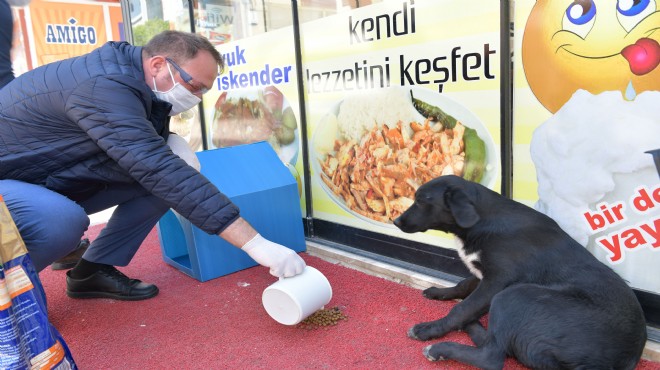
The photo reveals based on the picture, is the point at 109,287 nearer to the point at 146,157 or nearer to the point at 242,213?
the point at 242,213

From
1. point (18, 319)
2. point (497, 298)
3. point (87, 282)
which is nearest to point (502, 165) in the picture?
point (497, 298)

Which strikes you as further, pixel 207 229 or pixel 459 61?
pixel 459 61

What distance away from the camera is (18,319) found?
1492mm

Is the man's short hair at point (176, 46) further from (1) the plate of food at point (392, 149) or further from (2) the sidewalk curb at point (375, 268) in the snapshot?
(2) the sidewalk curb at point (375, 268)

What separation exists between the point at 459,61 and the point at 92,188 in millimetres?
1964

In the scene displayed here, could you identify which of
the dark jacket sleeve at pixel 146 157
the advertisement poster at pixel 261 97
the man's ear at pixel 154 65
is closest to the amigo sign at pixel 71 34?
the advertisement poster at pixel 261 97

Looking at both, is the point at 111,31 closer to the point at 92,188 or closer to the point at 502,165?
the point at 92,188

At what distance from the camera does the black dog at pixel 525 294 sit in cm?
160

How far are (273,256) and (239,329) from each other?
51 centimetres

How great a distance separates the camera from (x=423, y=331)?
202cm

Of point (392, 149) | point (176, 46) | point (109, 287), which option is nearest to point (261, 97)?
point (392, 149)

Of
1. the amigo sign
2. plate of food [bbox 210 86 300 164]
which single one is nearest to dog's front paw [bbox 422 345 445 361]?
plate of food [bbox 210 86 300 164]

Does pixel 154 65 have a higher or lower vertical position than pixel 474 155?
higher

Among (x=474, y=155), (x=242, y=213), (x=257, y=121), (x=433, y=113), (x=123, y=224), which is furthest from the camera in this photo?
(x=257, y=121)
